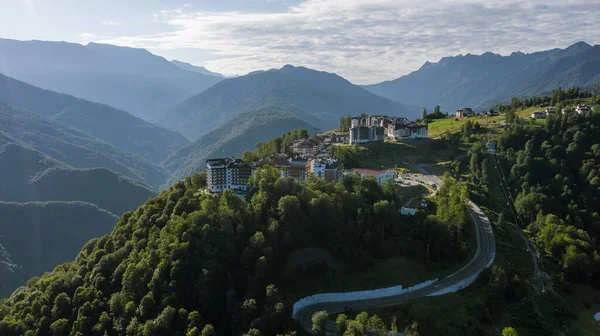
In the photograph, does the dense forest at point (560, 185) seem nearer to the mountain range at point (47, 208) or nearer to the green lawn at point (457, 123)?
the green lawn at point (457, 123)

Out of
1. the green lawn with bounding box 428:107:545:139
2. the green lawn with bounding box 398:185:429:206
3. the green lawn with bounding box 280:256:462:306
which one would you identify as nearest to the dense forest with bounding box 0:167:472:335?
the green lawn with bounding box 280:256:462:306

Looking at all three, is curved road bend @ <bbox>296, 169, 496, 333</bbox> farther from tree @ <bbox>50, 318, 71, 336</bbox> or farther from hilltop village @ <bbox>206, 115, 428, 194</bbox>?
tree @ <bbox>50, 318, 71, 336</bbox>

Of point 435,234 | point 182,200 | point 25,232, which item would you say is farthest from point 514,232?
point 25,232

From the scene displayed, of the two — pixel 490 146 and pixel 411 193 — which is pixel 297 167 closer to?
pixel 411 193

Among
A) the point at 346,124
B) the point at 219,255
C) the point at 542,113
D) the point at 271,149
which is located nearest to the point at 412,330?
the point at 219,255

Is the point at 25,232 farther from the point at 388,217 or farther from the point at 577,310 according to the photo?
the point at 577,310

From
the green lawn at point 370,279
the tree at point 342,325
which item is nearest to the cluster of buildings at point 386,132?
the green lawn at point 370,279
